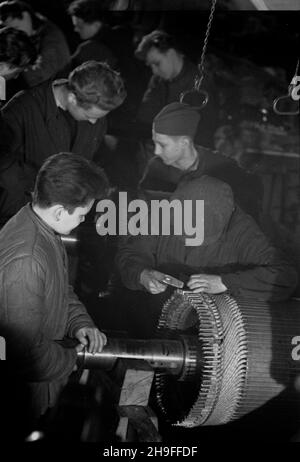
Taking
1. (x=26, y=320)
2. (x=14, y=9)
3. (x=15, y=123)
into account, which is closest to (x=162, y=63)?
(x=14, y=9)

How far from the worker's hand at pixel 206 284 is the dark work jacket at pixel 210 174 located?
0.42m

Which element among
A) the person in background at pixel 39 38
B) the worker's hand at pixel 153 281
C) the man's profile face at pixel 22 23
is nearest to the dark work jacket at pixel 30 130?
the person in background at pixel 39 38

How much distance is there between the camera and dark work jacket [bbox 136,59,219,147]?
2.04 meters

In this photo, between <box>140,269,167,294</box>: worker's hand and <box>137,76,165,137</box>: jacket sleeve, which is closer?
<box>140,269,167,294</box>: worker's hand

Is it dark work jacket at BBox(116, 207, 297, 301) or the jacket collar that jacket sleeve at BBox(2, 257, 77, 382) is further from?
dark work jacket at BBox(116, 207, 297, 301)

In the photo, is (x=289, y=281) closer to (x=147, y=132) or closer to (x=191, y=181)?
(x=191, y=181)

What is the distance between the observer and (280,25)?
276 centimetres

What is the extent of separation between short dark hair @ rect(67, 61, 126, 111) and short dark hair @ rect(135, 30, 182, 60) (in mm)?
577

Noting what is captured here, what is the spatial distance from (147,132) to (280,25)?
3.94ft

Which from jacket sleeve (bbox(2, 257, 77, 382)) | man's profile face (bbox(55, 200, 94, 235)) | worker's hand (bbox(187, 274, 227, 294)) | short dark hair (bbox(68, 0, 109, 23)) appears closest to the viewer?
jacket sleeve (bbox(2, 257, 77, 382))

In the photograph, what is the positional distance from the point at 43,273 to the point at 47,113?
0.85 metres

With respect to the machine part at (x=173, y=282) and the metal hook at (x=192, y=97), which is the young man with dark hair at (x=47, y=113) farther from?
the machine part at (x=173, y=282)

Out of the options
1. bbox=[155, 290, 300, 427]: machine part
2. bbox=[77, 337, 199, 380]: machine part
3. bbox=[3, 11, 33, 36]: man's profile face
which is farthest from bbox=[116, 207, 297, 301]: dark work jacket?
bbox=[3, 11, 33, 36]: man's profile face
